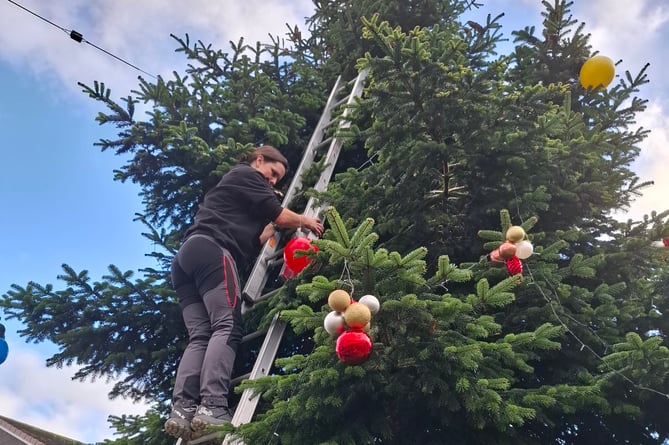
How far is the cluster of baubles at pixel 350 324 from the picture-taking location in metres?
2.55

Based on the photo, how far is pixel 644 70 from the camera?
16.7 ft

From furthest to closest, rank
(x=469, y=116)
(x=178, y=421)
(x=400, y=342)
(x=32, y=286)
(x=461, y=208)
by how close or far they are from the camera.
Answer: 1. (x=32, y=286)
2. (x=461, y=208)
3. (x=469, y=116)
4. (x=178, y=421)
5. (x=400, y=342)

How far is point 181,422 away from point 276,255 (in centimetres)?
158

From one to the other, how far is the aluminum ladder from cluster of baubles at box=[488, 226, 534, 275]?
1522mm

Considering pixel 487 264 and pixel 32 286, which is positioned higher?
pixel 487 264

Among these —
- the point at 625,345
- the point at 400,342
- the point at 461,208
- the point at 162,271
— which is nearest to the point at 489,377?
the point at 400,342

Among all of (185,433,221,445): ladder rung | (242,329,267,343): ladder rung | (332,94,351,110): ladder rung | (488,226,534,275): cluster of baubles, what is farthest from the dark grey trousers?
(332,94,351,110): ladder rung

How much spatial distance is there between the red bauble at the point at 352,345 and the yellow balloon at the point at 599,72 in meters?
3.53

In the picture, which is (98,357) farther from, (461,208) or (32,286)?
(461,208)

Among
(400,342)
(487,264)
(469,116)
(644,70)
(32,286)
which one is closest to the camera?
(400,342)

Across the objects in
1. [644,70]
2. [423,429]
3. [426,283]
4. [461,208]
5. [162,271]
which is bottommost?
[423,429]

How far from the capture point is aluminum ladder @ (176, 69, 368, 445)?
11.0 feet

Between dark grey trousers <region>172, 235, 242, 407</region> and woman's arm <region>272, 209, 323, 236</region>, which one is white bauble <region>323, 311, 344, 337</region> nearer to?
dark grey trousers <region>172, 235, 242, 407</region>

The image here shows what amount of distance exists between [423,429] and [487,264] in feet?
3.41
